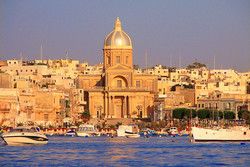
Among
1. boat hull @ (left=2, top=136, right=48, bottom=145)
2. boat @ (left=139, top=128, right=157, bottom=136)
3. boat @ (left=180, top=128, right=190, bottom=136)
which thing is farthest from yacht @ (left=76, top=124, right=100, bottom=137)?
boat hull @ (left=2, top=136, right=48, bottom=145)

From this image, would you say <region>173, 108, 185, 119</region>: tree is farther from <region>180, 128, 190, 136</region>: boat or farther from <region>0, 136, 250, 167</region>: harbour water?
<region>0, 136, 250, 167</region>: harbour water

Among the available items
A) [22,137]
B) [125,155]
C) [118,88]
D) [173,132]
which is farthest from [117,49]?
[125,155]

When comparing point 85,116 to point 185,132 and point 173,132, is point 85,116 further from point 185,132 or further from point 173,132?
point 173,132

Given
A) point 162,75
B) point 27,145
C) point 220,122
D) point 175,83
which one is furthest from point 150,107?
point 27,145

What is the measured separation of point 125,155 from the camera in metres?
67.6

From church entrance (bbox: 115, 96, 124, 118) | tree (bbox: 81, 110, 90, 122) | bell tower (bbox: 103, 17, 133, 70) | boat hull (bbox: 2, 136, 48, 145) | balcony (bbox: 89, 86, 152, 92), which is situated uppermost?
bell tower (bbox: 103, 17, 133, 70)

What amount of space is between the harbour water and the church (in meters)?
57.3

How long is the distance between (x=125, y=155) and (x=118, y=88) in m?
72.0

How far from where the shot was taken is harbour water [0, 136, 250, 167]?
200ft

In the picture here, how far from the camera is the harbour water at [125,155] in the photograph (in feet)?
200

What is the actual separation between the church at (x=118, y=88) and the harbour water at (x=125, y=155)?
57.3 m

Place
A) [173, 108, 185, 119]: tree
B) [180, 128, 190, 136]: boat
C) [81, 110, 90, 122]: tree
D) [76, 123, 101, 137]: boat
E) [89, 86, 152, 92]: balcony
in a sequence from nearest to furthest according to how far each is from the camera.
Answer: [76, 123, 101, 137]: boat < [180, 128, 190, 136]: boat < [173, 108, 185, 119]: tree < [81, 110, 90, 122]: tree < [89, 86, 152, 92]: balcony

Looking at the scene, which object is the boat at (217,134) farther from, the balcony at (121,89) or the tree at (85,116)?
the balcony at (121,89)

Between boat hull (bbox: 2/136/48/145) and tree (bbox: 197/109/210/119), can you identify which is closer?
boat hull (bbox: 2/136/48/145)
